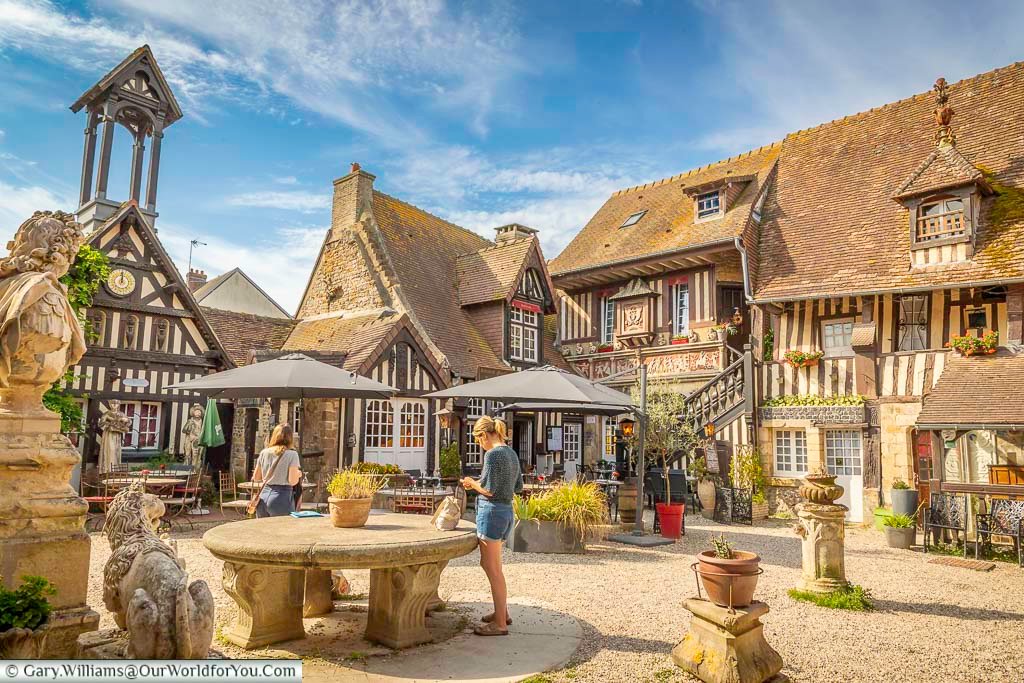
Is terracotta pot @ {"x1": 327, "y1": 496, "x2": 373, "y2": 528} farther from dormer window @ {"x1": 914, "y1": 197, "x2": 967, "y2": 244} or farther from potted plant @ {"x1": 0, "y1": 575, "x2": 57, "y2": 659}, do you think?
dormer window @ {"x1": 914, "y1": 197, "x2": 967, "y2": 244}

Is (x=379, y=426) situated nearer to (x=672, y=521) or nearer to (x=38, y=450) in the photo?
(x=672, y=521)

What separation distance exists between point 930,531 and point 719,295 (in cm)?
751

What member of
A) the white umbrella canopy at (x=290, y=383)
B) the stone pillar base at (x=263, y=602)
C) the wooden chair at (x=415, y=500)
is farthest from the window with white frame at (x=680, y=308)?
the stone pillar base at (x=263, y=602)

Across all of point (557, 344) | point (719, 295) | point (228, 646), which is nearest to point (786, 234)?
point (719, 295)

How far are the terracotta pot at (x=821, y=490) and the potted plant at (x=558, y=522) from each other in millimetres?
2601

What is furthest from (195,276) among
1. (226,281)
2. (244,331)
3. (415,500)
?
(415,500)

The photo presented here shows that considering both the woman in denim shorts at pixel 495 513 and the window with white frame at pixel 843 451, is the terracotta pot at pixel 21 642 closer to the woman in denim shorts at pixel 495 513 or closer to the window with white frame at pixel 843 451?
the woman in denim shorts at pixel 495 513

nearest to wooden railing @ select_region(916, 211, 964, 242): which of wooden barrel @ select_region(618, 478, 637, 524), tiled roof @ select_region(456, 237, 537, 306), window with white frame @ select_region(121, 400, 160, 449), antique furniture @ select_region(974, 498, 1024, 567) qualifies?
antique furniture @ select_region(974, 498, 1024, 567)

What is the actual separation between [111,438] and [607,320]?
11.9 metres

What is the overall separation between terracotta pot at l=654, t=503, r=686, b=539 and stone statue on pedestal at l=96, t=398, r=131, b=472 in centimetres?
885

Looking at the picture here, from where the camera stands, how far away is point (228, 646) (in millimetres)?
4125

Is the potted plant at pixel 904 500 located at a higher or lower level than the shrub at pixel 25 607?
lower

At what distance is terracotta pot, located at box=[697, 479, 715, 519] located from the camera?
1264 cm

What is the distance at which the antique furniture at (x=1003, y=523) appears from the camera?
27.1ft
